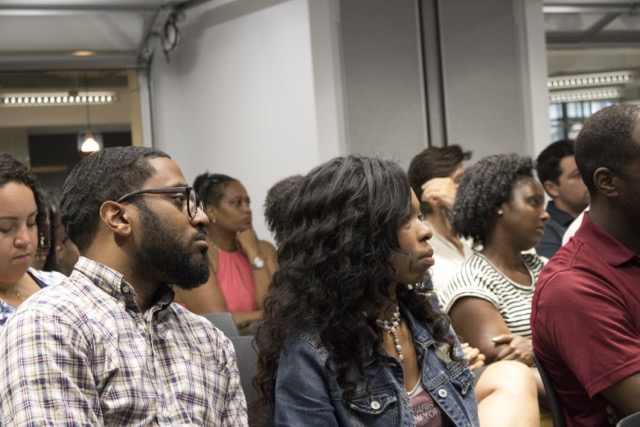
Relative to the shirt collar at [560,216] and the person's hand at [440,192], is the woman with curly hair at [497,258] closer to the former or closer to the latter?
the person's hand at [440,192]

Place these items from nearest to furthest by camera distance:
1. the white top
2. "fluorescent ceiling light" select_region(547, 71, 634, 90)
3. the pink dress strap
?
the white top, the pink dress strap, "fluorescent ceiling light" select_region(547, 71, 634, 90)

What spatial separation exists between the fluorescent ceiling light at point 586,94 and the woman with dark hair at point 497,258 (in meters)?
2.46

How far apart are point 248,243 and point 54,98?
7.25ft

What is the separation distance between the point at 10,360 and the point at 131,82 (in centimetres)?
550

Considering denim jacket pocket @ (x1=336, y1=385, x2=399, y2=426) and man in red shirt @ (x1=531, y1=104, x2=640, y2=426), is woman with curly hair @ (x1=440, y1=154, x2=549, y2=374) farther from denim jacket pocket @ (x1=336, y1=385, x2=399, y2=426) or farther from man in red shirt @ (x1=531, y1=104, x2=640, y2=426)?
denim jacket pocket @ (x1=336, y1=385, x2=399, y2=426)

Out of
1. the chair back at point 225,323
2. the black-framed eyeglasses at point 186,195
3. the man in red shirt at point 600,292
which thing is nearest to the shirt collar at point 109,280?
the black-framed eyeglasses at point 186,195

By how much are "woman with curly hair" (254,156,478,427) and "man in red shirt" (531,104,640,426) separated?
0.29m

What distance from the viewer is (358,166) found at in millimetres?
2150

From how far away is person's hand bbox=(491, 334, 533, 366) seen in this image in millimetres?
3105

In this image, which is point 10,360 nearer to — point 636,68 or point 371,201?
point 371,201

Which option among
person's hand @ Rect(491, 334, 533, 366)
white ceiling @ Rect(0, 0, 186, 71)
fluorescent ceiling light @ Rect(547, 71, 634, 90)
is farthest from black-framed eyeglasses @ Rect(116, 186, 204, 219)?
white ceiling @ Rect(0, 0, 186, 71)

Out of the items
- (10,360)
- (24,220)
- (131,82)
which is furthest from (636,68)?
(10,360)

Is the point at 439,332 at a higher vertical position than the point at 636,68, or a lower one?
lower

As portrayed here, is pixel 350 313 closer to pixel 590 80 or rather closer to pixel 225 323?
pixel 225 323
